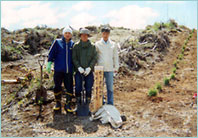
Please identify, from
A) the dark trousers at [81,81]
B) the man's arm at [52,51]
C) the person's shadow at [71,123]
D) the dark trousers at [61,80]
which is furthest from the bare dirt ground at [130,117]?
the man's arm at [52,51]

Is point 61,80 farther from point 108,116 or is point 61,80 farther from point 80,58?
point 108,116

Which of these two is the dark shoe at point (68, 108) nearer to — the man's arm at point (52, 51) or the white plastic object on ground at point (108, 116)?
the white plastic object on ground at point (108, 116)

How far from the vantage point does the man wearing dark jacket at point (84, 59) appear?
→ 4.41 meters

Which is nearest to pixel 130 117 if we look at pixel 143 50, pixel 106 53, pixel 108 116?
pixel 108 116

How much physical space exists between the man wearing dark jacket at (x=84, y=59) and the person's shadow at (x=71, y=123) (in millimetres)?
610

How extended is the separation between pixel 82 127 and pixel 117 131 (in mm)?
683

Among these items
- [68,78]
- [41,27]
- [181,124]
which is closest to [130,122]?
[181,124]

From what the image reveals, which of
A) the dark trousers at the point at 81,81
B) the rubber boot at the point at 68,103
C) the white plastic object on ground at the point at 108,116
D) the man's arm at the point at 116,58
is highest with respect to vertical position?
the man's arm at the point at 116,58

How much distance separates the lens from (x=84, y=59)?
4.46 m

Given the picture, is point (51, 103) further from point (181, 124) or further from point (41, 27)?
point (41, 27)

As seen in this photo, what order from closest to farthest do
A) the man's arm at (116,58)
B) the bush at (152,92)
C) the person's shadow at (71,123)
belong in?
1. the person's shadow at (71,123)
2. the man's arm at (116,58)
3. the bush at (152,92)

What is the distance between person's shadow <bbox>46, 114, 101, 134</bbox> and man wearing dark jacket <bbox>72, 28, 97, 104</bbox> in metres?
0.61

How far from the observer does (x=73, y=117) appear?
4.61 metres

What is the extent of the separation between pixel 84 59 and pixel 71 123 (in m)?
1.32
